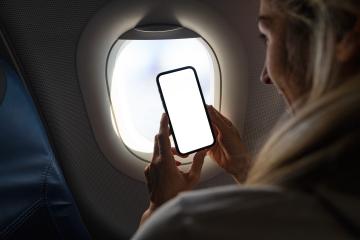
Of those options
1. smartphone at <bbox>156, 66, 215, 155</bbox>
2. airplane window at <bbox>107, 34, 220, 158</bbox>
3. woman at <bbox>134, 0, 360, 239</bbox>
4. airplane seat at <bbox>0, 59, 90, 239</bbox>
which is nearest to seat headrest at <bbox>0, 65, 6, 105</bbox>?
airplane seat at <bbox>0, 59, 90, 239</bbox>

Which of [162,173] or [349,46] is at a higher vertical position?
[349,46]

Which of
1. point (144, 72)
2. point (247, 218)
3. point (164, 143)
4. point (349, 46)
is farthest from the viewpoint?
point (144, 72)

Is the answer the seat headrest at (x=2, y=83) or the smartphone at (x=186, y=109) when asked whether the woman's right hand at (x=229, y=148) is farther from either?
the seat headrest at (x=2, y=83)

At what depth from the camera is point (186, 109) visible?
1.11 m

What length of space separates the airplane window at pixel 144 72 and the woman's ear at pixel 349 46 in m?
0.47

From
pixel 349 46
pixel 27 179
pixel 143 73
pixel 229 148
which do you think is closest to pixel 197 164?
pixel 229 148

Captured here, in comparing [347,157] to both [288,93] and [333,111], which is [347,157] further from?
[288,93]

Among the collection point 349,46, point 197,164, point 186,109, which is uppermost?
point 349,46

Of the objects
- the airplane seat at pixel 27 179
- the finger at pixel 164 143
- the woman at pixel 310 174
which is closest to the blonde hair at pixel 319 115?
the woman at pixel 310 174

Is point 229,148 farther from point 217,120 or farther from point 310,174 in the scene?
point 310,174

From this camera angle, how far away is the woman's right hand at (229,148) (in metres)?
1.15

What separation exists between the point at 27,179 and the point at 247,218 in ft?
2.33

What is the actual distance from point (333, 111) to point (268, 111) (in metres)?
0.67

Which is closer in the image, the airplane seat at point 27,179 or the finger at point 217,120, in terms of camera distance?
the airplane seat at point 27,179
